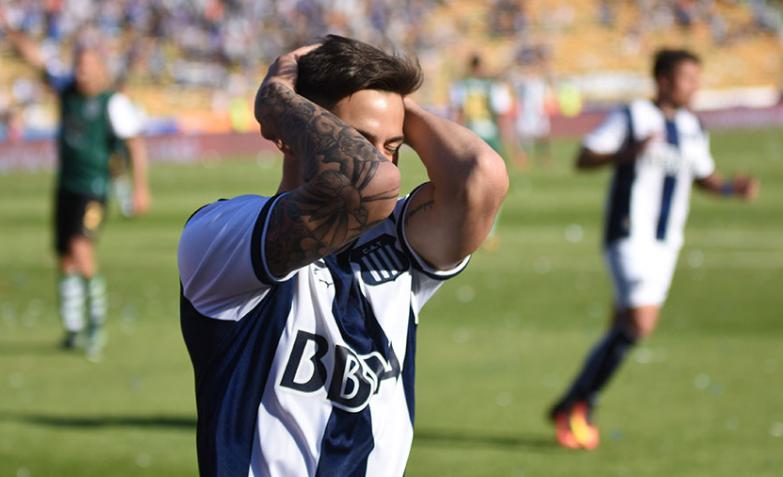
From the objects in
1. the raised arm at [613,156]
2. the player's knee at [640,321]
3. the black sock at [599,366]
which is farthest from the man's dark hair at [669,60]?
the black sock at [599,366]

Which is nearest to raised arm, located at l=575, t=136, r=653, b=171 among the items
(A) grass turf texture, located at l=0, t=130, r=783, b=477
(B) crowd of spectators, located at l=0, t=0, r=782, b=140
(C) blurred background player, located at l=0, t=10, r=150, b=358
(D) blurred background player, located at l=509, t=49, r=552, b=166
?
(A) grass turf texture, located at l=0, t=130, r=783, b=477

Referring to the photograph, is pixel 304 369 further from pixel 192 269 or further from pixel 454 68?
pixel 454 68

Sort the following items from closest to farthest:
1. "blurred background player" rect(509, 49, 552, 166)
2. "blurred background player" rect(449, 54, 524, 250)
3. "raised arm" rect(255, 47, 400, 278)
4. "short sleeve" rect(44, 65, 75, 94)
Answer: "raised arm" rect(255, 47, 400, 278) → "short sleeve" rect(44, 65, 75, 94) → "blurred background player" rect(449, 54, 524, 250) → "blurred background player" rect(509, 49, 552, 166)

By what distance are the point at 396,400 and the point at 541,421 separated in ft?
17.6

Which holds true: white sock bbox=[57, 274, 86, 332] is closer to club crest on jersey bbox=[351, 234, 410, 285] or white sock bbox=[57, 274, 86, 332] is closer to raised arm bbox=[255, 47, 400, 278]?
club crest on jersey bbox=[351, 234, 410, 285]

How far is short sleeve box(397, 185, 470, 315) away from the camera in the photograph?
3049mm

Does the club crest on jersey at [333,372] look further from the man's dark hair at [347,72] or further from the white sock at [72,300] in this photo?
the white sock at [72,300]

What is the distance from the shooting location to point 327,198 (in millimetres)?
2553

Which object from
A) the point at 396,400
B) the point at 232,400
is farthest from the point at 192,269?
the point at 396,400

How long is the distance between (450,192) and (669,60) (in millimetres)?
4888

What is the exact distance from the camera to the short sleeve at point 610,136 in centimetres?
766

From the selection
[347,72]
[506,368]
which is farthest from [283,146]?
[506,368]

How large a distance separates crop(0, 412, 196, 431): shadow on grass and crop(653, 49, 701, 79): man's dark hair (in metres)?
3.69

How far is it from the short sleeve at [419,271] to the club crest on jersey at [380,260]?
0.02m
